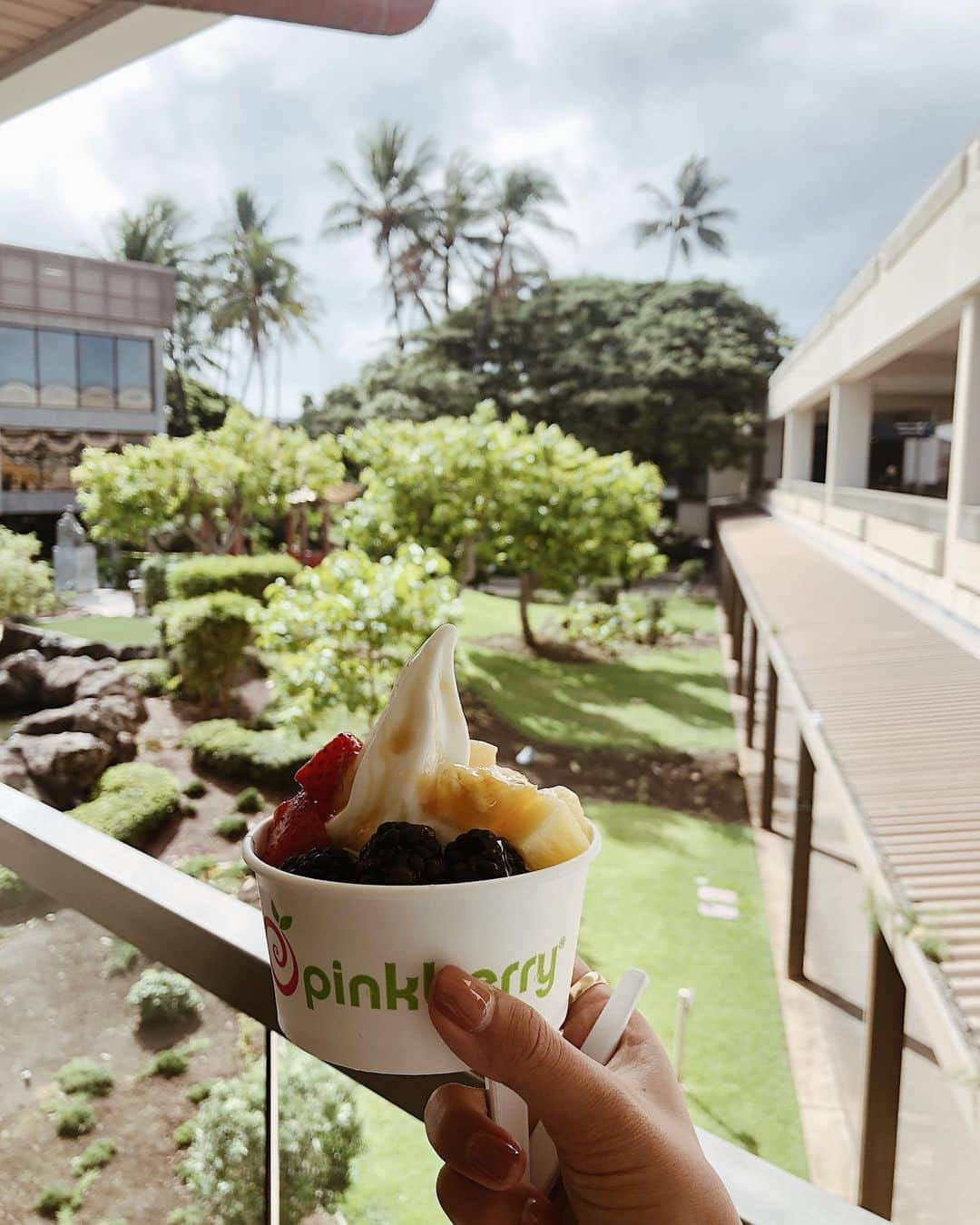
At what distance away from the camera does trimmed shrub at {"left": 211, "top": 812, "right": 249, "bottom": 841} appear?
5.73 meters

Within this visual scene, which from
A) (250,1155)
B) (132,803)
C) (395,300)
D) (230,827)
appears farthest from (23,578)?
(395,300)

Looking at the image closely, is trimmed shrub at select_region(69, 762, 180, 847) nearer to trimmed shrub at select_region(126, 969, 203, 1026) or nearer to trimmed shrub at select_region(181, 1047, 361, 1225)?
trimmed shrub at select_region(181, 1047, 361, 1225)

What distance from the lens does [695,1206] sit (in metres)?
0.36

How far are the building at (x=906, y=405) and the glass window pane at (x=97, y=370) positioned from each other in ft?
19.8

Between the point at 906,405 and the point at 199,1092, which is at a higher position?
the point at 906,405

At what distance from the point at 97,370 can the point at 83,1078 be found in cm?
859

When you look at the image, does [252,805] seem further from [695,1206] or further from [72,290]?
[695,1206]

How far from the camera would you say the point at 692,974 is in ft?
17.1

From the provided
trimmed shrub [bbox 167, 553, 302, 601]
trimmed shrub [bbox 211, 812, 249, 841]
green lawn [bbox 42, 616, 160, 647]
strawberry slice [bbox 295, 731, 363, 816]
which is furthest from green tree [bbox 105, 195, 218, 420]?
strawberry slice [bbox 295, 731, 363, 816]

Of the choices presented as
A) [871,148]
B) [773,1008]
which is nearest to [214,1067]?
[773,1008]

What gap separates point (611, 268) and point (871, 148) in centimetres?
882

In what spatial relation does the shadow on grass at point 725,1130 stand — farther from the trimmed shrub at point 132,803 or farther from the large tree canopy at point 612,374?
the large tree canopy at point 612,374

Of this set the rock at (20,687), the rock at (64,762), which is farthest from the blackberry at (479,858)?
the rock at (20,687)

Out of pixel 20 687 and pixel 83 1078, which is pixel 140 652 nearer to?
pixel 20 687
